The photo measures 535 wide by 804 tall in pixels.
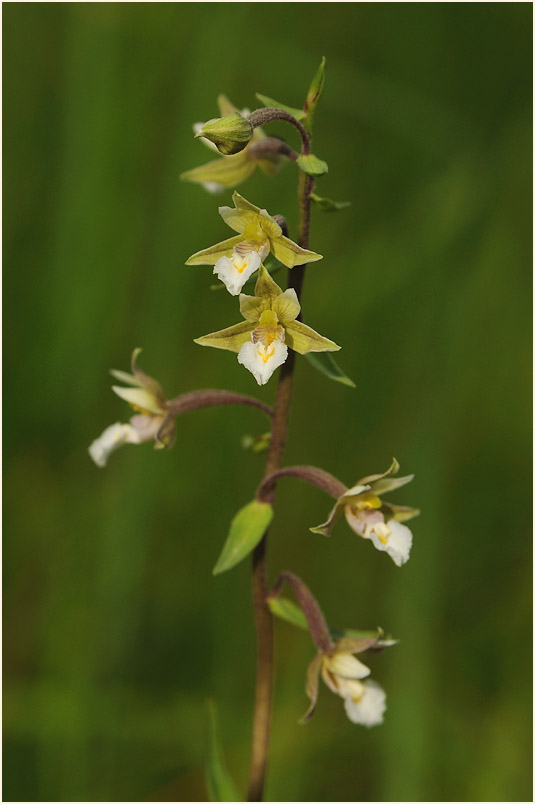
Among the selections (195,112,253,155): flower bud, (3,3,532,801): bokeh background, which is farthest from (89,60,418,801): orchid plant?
(3,3,532,801): bokeh background

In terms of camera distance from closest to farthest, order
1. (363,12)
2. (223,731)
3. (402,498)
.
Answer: (223,731) < (402,498) < (363,12)

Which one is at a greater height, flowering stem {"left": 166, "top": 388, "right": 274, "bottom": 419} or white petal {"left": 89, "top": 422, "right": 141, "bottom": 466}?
flowering stem {"left": 166, "top": 388, "right": 274, "bottom": 419}

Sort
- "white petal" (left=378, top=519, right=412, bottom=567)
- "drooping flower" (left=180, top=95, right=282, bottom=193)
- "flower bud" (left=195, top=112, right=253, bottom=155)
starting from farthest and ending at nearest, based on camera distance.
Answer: "drooping flower" (left=180, top=95, right=282, bottom=193) < "white petal" (left=378, top=519, right=412, bottom=567) < "flower bud" (left=195, top=112, right=253, bottom=155)

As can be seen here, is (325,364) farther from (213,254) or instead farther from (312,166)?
(312,166)

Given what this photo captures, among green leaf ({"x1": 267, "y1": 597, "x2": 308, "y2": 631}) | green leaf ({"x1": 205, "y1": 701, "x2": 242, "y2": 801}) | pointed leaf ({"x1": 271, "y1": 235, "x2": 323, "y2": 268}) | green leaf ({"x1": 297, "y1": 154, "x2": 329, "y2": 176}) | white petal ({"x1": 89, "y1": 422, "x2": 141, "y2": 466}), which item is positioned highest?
green leaf ({"x1": 297, "y1": 154, "x2": 329, "y2": 176})

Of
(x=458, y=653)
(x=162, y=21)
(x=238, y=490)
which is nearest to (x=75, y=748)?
(x=238, y=490)

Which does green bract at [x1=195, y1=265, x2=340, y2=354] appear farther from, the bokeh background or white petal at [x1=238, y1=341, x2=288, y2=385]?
the bokeh background

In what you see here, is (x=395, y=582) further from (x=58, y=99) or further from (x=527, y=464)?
(x=58, y=99)
